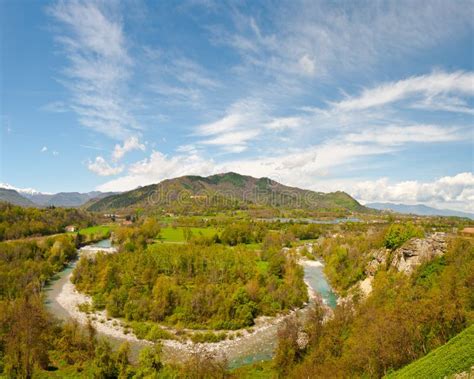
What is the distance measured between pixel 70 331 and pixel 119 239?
7879 cm

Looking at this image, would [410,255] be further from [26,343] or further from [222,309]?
[26,343]

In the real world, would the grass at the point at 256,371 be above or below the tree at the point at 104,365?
below

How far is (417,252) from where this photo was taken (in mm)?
48812

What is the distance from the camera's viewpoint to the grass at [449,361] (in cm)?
1689

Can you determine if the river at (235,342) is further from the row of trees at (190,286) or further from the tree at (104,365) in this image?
the tree at (104,365)

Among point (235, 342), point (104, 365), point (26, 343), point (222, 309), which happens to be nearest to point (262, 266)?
point (222, 309)

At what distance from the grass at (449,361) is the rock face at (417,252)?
31.3 metres

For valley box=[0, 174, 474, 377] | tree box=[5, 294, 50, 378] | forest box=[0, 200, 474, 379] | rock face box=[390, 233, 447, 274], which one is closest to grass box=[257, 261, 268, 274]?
forest box=[0, 200, 474, 379]

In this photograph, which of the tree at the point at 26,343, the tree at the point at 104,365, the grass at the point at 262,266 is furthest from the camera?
the grass at the point at 262,266

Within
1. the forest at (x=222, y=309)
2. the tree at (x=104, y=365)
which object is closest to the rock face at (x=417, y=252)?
the forest at (x=222, y=309)

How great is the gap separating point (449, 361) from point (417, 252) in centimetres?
3535

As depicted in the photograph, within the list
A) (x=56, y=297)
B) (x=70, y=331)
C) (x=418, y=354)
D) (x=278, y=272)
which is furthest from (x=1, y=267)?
(x=418, y=354)

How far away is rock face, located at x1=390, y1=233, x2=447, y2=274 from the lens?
46938 mm

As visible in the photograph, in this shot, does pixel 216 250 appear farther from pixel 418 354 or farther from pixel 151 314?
pixel 418 354
